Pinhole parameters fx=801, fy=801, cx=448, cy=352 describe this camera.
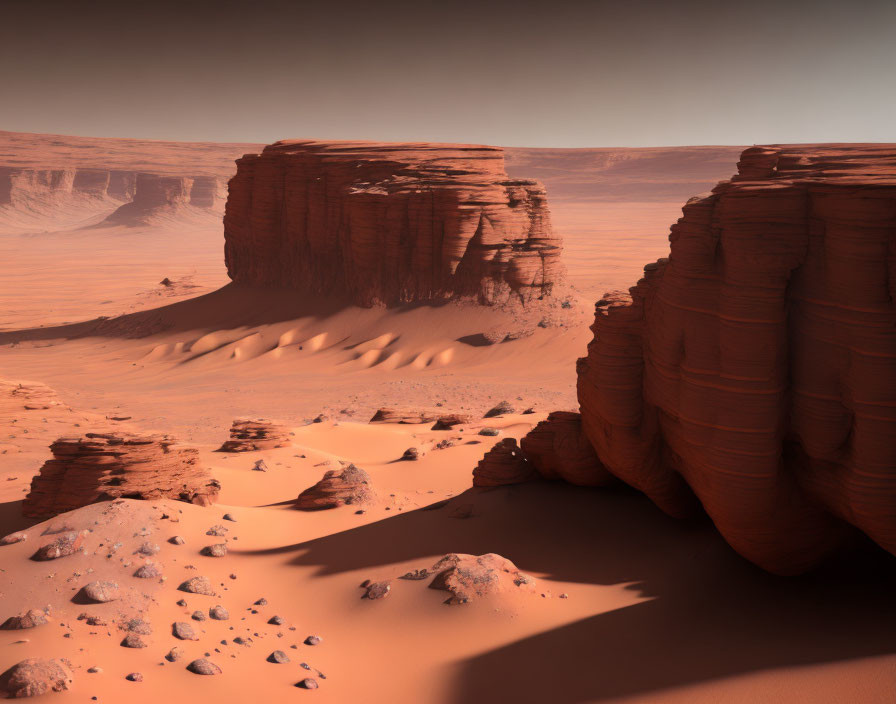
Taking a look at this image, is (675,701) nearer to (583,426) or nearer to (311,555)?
(583,426)

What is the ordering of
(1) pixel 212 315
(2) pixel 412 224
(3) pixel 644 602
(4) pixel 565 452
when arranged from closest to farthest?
1. (3) pixel 644 602
2. (4) pixel 565 452
3. (2) pixel 412 224
4. (1) pixel 212 315

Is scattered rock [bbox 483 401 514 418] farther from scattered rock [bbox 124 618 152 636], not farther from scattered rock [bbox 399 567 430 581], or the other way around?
scattered rock [bbox 124 618 152 636]

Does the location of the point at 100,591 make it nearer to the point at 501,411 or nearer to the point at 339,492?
the point at 339,492

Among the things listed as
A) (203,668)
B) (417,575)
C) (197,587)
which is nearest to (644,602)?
(417,575)

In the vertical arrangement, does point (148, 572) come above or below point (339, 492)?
above

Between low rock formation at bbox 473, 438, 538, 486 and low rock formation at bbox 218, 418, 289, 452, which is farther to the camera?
low rock formation at bbox 218, 418, 289, 452

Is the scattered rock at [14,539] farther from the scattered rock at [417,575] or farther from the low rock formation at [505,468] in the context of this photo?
the low rock formation at [505,468]

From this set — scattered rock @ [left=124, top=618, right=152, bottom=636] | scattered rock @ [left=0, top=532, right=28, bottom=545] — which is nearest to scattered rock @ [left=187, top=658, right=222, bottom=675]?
scattered rock @ [left=124, top=618, right=152, bottom=636]
